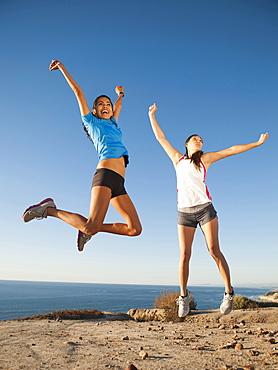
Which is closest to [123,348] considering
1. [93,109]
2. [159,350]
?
[159,350]

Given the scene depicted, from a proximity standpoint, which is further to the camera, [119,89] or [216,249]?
[119,89]

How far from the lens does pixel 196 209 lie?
4.84m

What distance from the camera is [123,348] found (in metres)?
5.09

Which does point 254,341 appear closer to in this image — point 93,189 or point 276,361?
point 276,361

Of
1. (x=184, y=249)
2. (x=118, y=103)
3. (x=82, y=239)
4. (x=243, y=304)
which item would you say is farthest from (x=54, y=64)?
(x=243, y=304)

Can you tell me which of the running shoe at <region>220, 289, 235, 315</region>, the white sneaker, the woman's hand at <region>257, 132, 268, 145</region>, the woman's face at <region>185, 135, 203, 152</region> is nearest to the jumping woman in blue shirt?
the woman's face at <region>185, 135, 203, 152</region>

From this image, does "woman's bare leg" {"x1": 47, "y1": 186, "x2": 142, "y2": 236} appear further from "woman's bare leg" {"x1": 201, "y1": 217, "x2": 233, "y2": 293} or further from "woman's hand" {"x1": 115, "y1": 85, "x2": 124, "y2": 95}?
"woman's hand" {"x1": 115, "y1": 85, "x2": 124, "y2": 95}

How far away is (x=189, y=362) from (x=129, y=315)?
46.6ft

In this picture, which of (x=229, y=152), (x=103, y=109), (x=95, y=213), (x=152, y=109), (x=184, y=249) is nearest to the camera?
(x=95, y=213)

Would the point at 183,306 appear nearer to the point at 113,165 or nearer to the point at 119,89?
the point at 113,165

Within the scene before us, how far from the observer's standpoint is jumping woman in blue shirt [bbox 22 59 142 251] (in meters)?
4.25

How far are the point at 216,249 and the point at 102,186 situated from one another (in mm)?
2119

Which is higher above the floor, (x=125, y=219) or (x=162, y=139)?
(x=162, y=139)

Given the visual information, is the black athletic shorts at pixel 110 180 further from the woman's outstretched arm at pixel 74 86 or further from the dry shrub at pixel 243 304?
the dry shrub at pixel 243 304
